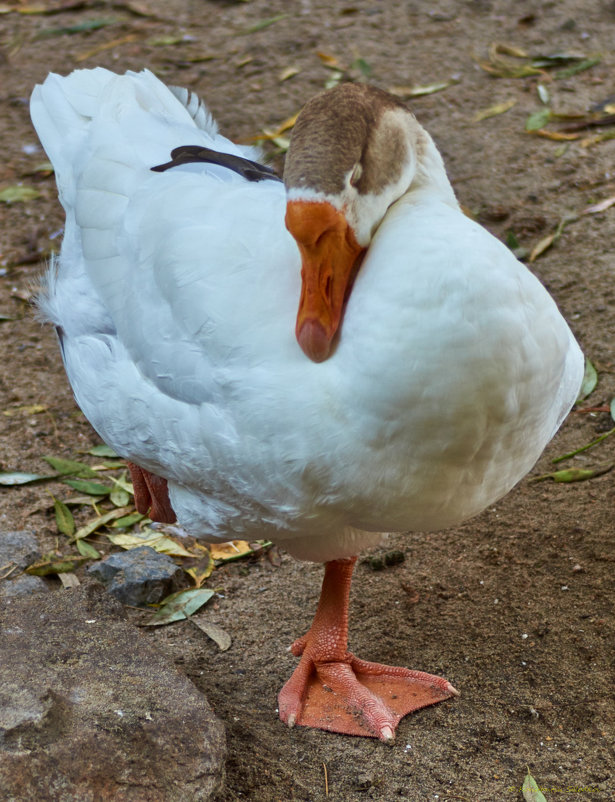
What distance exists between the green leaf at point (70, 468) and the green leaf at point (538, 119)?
10.9 ft

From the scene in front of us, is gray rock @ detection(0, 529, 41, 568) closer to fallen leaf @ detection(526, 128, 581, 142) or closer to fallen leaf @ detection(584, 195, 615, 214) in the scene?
fallen leaf @ detection(584, 195, 615, 214)

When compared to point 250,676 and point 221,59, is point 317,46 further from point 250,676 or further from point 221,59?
point 250,676

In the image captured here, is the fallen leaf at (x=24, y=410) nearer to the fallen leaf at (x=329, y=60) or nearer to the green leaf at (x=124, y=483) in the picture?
the green leaf at (x=124, y=483)

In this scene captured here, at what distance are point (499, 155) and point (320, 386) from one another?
12.9ft

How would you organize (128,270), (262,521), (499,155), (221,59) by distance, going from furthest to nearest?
1. (221,59)
2. (499,155)
3. (128,270)
4. (262,521)

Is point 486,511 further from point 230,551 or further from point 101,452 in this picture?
point 101,452

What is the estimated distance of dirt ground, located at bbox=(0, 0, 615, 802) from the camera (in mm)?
2842

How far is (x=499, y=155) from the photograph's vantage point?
5.72m

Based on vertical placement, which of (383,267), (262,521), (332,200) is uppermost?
(332,200)

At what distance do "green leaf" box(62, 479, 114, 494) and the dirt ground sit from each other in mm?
48

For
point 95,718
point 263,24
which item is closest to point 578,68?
point 263,24

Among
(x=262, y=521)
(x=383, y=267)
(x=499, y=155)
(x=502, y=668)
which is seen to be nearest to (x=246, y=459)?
(x=262, y=521)

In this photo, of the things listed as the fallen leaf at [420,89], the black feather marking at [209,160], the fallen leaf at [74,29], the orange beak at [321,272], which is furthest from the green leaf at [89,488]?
the fallen leaf at [74,29]

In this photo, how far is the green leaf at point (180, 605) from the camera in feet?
11.5
